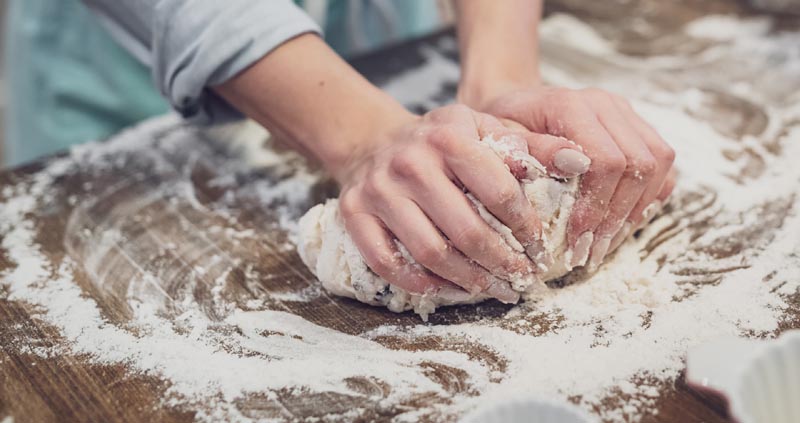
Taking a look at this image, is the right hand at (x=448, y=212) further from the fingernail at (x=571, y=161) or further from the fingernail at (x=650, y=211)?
the fingernail at (x=650, y=211)

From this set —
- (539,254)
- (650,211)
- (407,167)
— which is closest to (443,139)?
(407,167)

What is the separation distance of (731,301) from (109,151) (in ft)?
2.78

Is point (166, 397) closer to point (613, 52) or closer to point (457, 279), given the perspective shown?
point (457, 279)

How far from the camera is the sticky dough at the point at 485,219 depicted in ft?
2.57

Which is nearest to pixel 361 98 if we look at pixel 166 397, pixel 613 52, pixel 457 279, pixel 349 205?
pixel 349 205

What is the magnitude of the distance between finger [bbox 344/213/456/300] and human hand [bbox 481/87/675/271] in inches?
6.3

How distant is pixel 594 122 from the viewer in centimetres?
82

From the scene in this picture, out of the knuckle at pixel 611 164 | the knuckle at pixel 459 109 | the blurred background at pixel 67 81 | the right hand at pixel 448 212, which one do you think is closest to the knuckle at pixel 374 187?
the right hand at pixel 448 212

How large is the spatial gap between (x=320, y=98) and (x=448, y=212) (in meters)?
0.26

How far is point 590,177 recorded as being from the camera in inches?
31.4

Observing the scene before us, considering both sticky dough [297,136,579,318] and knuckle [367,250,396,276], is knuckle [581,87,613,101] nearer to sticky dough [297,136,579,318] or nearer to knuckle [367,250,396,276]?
sticky dough [297,136,579,318]

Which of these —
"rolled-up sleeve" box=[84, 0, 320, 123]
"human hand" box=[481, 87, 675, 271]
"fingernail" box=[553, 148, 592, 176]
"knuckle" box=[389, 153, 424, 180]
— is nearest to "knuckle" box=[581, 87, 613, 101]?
"human hand" box=[481, 87, 675, 271]

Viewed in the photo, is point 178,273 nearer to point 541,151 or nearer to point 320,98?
point 320,98

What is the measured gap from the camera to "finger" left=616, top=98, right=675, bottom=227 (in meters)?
0.85
